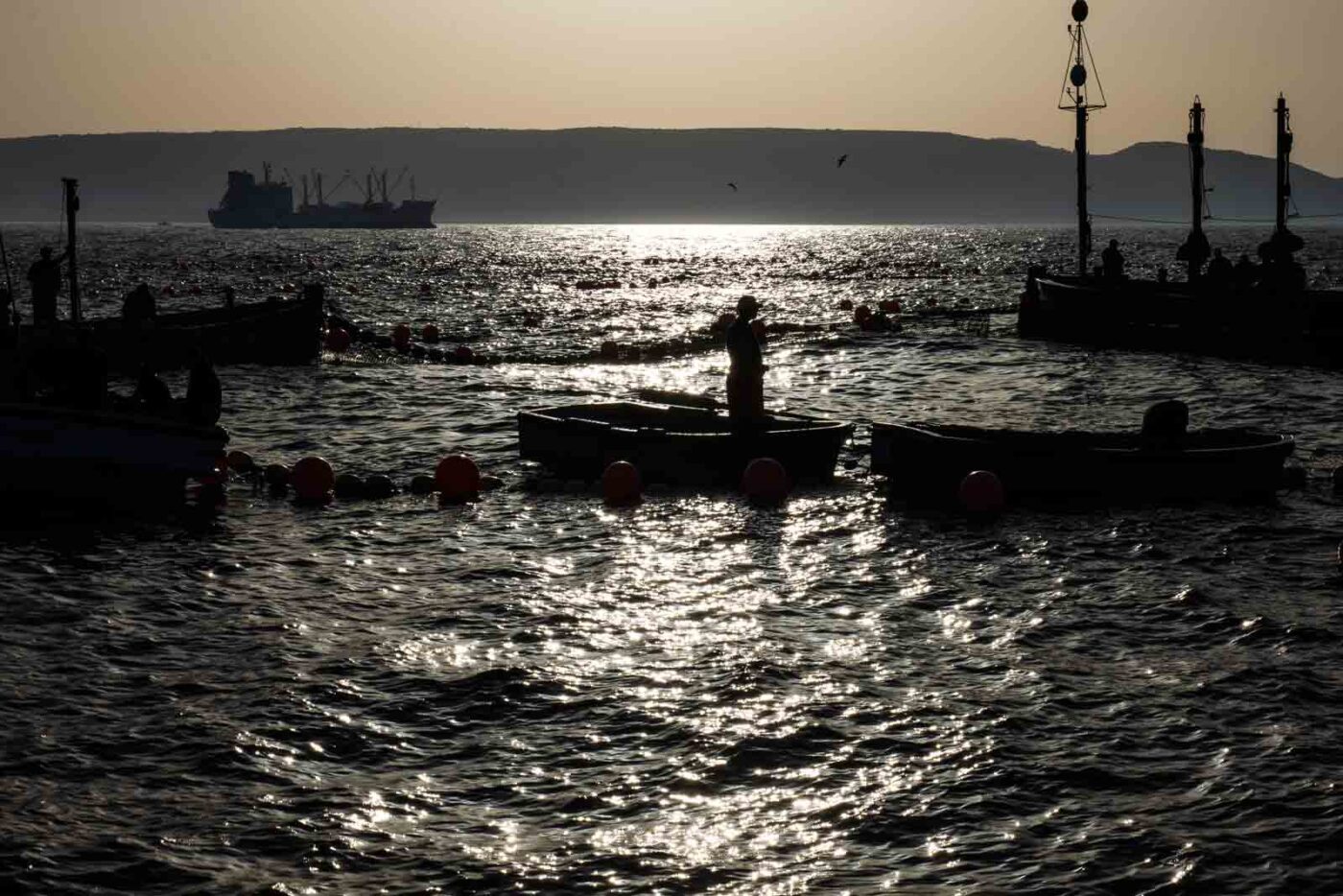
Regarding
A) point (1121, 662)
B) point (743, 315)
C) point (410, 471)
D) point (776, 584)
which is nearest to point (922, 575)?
point (776, 584)

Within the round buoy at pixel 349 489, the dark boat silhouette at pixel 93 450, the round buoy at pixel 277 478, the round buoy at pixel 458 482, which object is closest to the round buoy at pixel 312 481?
the round buoy at pixel 349 489

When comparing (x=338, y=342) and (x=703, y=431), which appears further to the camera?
(x=338, y=342)

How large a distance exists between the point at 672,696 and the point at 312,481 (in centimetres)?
992

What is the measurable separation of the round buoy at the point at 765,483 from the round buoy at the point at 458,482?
3.68 m

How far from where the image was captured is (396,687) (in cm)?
1236

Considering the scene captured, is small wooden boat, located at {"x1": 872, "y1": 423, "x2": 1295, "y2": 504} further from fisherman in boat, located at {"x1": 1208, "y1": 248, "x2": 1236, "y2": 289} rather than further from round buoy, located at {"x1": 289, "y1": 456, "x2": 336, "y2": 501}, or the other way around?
fisherman in boat, located at {"x1": 1208, "y1": 248, "x2": 1236, "y2": 289}

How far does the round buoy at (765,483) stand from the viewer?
20.5 m

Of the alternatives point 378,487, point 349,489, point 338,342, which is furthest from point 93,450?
point 338,342

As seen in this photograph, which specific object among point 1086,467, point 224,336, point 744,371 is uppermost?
point 224,336

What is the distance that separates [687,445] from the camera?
834 inches

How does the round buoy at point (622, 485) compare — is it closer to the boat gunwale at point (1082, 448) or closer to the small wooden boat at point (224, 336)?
the boat gunwale at point (1082, 448)

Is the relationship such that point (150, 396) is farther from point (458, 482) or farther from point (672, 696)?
point (672, 696)

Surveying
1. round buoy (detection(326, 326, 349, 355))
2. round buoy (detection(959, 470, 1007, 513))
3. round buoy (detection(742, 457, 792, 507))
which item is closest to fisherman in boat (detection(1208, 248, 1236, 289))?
round buoy (detection(326, 326, 349, 355))

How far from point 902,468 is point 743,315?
2980 mm
